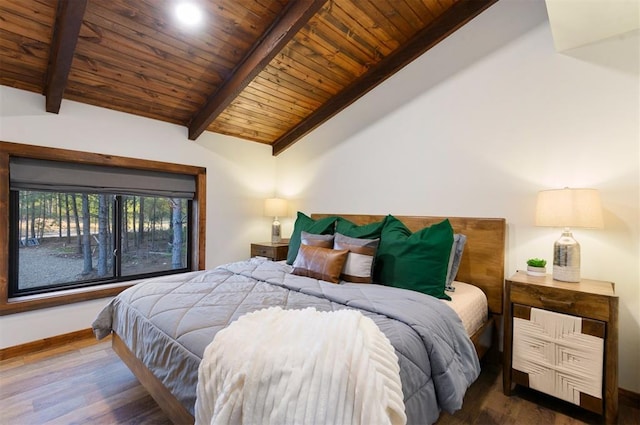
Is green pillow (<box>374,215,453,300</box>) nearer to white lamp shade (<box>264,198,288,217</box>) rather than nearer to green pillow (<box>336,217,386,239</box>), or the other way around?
green pillow (<box>336,217,386,239</box>)

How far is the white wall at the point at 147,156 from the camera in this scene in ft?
8.30

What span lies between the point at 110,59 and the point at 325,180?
237cm

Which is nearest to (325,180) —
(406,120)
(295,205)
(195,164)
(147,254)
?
(295,205)

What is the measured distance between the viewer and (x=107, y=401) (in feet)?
6.40

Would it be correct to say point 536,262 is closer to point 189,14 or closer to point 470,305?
point 470,305

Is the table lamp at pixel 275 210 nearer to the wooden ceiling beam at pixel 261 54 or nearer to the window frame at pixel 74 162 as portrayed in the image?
the window frame at pixel 74 162

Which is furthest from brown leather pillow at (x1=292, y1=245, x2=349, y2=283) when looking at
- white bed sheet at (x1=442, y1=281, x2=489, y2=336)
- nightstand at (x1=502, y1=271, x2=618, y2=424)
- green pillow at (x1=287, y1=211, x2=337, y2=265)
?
nightstand at (x1=502, y1=271, x2=618, y2=424)

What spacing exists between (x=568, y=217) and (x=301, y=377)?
76.2 inches

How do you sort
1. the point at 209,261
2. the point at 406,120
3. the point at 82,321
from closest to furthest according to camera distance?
the point at 82,321 → the point at 406,120 → the point at 209,261

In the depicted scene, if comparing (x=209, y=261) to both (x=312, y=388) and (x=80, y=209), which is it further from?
(x=312, y=388)

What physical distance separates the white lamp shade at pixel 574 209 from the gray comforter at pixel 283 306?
0.95m

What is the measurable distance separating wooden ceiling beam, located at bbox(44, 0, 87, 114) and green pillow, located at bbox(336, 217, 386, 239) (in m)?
2.39

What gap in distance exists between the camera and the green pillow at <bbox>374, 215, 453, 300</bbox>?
212 centimetres

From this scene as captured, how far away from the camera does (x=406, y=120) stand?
3.07 metres
